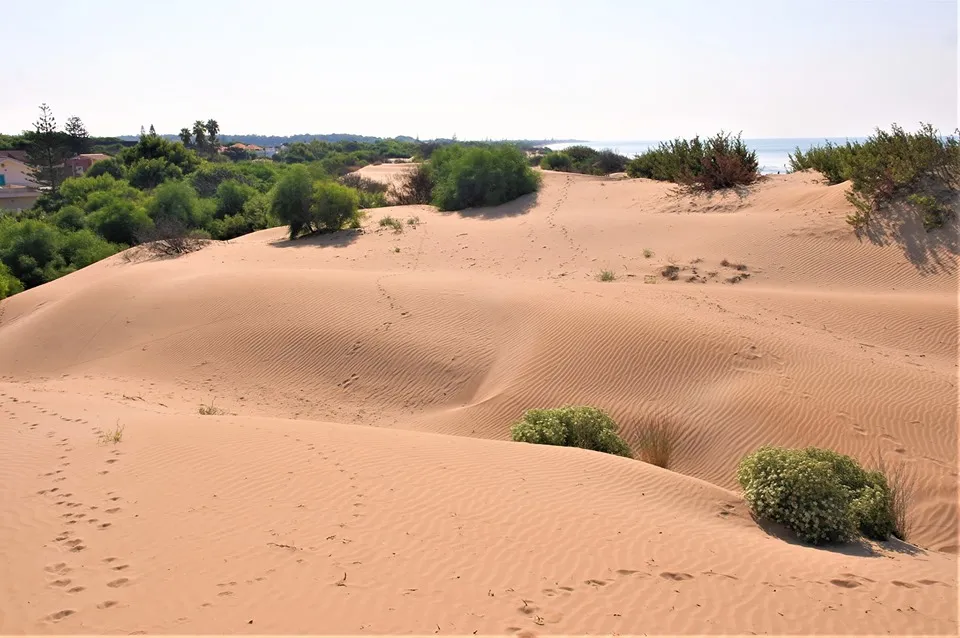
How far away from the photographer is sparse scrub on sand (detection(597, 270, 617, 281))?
18.0m

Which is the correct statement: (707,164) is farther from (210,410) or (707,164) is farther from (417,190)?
(210,410)

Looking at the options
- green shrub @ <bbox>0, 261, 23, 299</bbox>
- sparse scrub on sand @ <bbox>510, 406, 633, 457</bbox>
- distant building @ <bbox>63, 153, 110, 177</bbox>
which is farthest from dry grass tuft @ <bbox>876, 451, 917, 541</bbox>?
distant building @ <bbox>63, 153, 110, 177</bbox>

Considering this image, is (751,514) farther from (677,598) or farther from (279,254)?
(279,254)

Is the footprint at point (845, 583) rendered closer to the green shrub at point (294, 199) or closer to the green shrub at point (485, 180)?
the green shrub at point (294, 199)

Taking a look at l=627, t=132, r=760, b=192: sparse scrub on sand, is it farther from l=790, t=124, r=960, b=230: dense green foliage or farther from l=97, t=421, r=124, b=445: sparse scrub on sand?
l=97, t=421, r=124, b=445: sparse scrub on sand

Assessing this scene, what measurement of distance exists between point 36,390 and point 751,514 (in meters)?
10.8

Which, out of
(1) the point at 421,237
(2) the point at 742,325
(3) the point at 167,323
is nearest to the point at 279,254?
(1) the point at 421,237

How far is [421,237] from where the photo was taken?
2359cm

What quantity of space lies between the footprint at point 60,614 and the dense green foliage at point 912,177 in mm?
19253

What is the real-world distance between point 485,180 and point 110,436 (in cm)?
2155

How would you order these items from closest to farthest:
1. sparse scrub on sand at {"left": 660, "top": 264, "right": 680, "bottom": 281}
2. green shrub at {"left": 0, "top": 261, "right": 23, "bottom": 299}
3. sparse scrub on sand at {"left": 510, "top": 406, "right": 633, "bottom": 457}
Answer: sparse scrub on sand at {"left": 510, "top": 406, "right": 633, "bottom": 457}, sparse scrub on sand at {"left": 660, "top": 264, "right": 680, "bottom": 281}, green shrub at {"left": 0, "top": 261, "right": 23, "bottom": 299}

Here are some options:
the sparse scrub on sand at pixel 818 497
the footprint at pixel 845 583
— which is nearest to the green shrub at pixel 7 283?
the sparse scrub on sand at pixel 818 497

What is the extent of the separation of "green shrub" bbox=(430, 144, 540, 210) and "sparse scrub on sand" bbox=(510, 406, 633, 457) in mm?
19328

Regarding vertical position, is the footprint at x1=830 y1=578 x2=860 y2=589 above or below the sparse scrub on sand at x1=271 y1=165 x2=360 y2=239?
below
